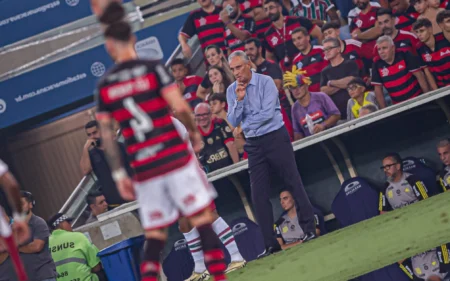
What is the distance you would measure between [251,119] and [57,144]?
8207mm

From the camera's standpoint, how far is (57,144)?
15.7 metres

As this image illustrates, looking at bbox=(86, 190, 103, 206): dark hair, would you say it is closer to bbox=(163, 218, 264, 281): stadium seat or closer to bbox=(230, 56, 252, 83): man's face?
bbox=(163, 218, 264, 281): stadium seat

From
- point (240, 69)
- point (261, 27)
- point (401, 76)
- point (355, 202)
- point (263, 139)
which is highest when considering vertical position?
point (261, 27)

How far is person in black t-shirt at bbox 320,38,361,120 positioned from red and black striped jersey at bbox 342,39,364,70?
19cm

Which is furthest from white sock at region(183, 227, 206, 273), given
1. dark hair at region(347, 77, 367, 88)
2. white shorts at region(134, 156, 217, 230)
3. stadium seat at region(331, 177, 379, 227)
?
dark hair at region(347, 77, 367, 88)

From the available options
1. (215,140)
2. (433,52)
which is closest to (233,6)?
(215,140)

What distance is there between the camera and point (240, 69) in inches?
318

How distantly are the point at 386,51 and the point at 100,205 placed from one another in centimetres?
454

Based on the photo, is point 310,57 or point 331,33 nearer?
point 331,33

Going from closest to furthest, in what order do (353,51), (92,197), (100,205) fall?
(353,51) < (100,205) < (92,197)

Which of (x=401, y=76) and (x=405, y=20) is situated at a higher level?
(x=405, y=20)

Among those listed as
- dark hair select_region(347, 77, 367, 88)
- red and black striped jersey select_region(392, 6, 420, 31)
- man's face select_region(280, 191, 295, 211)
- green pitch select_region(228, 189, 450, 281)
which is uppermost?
red and black striped jersey select_region(392, 6, 420, 31)

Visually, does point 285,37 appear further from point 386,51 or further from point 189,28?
point 386,51

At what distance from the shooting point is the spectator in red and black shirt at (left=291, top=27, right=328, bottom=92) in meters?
11.0
